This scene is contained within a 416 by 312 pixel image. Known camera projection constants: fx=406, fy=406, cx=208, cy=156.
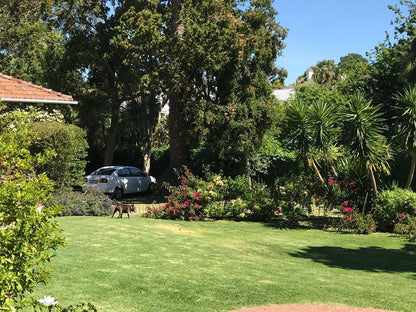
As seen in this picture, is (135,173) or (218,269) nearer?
(218,269)

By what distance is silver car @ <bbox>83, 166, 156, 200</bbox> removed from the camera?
21312 mm

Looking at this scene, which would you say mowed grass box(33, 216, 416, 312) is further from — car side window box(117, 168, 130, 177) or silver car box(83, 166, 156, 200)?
car side window box(117, 168, 130, 177)

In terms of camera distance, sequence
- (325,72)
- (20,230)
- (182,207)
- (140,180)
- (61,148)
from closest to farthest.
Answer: (20,230)
(182,207)
(61,148)
(140,180)
(325,72)

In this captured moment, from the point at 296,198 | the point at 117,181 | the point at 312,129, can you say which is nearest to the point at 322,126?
the point at 312,129

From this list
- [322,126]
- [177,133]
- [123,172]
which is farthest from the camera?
[123,172]

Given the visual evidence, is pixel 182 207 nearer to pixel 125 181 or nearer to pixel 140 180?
pixel 125 181

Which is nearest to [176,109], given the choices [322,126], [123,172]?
[123,172]

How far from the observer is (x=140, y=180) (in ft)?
78.1

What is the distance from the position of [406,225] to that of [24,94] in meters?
12.8

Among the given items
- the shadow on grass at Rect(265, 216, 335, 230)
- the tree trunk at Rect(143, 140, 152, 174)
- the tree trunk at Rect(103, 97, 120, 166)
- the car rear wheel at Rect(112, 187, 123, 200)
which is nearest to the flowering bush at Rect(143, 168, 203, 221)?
the shadow on grass at Rect(265, 216, 335, 230)

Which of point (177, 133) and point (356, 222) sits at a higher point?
point (177, 133)

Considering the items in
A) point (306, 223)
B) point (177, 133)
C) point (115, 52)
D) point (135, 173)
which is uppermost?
point (115, 52)

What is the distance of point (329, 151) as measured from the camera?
15500 mm

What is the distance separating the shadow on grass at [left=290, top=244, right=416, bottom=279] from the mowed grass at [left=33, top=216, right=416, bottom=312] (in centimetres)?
2
